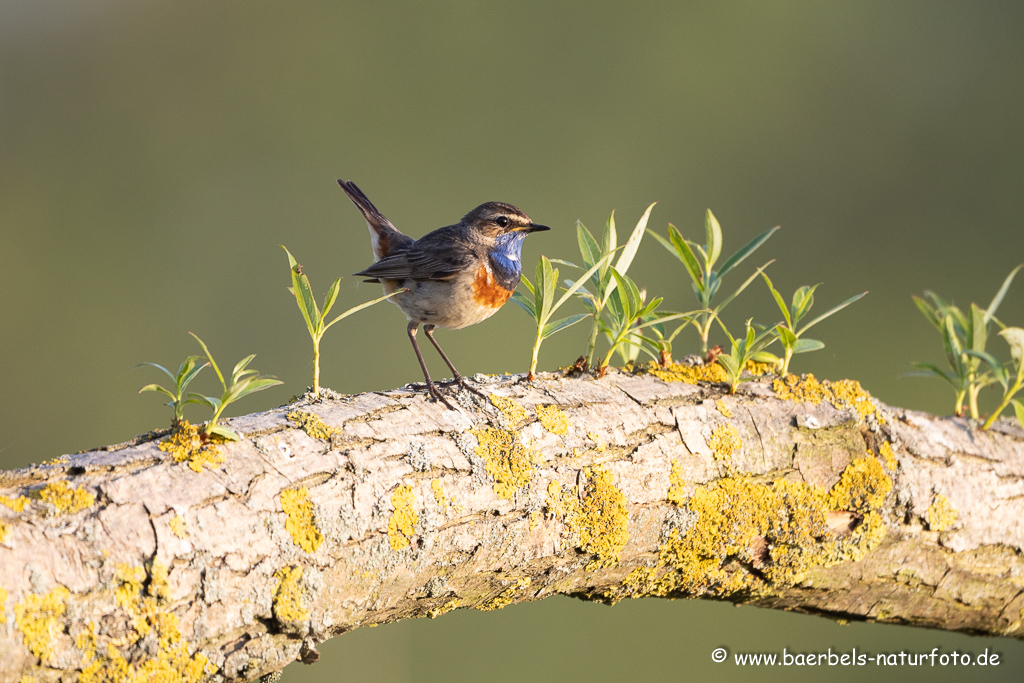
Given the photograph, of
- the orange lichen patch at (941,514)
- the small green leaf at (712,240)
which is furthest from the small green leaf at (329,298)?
the orange lichen patch at (941,514)

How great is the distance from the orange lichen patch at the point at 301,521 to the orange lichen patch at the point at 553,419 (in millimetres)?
881

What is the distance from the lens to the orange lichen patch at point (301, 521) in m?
2.08

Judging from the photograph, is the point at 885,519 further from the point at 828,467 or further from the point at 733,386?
the point at 733,386

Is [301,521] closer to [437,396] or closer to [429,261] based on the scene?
[437,396]

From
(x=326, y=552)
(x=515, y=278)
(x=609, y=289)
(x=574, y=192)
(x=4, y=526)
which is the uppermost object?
(x=574, y=192)

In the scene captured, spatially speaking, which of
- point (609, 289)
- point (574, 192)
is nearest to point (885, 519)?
point (609, 289)

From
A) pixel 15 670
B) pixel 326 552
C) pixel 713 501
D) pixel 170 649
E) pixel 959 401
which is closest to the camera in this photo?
pixel 15 670

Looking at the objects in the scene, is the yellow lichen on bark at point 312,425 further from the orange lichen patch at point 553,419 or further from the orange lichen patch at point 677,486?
the orange lichen patch at point 677,486

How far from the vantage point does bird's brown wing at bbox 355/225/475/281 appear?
13.5ft

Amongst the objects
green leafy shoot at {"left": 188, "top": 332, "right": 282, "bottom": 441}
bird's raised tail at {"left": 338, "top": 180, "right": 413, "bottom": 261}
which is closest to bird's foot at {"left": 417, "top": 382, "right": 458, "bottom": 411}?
green leafy shoot at {"left": 188, "top": 332, "right": 282, "bottom": 441}

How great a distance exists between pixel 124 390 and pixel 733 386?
9.07 meters

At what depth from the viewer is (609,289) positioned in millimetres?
3088

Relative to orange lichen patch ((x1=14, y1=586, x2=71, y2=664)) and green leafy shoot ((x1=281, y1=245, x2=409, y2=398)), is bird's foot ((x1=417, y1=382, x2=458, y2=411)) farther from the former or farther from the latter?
orange lichen patch ((x1=14, y1=586, x2=71, y2=664))

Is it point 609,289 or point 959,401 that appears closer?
point 609,289
